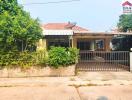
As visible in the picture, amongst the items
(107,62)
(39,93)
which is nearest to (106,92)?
(39,93)

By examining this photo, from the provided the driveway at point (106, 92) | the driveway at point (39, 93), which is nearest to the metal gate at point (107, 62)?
the driveway at point (106, 92)

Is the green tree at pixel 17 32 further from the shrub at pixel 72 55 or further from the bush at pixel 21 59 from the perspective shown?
the shrub at pixel 72 55

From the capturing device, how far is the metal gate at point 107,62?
55.0 feet

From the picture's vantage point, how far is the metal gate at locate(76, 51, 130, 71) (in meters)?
16.8

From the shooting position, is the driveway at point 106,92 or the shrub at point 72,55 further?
the shrub at point 72,55

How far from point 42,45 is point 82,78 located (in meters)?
7.86

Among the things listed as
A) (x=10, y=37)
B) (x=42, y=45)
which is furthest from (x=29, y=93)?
(x=42, y=45)

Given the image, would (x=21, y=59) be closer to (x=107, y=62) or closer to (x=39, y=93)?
(x=39, y=93)

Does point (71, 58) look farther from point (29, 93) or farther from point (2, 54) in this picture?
point (29, 93)

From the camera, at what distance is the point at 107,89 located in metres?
11.2

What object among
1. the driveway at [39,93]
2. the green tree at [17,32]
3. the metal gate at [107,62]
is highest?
the green tree at [17,32]

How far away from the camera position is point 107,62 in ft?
58.1

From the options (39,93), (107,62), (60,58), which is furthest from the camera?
(107,62)

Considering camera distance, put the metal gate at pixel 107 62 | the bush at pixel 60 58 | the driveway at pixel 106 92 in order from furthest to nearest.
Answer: the metal gate at pixel 107 62 < the bush at pixel 60 58 < the driveway at pixel 106 92
